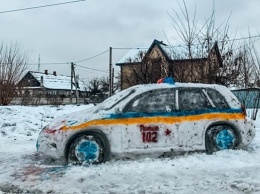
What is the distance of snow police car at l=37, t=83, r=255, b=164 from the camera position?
20.0 feet

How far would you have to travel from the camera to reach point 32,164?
6.41 metres

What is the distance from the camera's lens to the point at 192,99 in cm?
666

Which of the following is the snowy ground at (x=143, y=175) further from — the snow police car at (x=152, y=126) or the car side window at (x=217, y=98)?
the car side window at (x=217, y=98)

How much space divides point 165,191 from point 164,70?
11.9 m

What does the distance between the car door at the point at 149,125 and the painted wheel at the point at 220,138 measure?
2.36 ft

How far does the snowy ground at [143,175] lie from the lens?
4.75 metres

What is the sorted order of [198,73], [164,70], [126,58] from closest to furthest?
[198,73] → [164,70] → [126,58]

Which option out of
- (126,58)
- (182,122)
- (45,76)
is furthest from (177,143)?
(45,76)

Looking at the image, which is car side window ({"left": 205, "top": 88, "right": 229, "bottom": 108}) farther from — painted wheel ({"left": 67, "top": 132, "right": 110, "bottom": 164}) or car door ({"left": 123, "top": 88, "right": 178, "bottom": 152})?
painted wheel ({"left": 67, "top": 132, "right": 110, "bottom": 164})

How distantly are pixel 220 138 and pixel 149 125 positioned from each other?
1.48 m

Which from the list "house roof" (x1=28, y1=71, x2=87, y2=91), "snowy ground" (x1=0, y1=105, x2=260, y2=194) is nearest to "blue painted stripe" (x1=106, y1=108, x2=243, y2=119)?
"snowy ground" (x1=0, y1=105, x2=260, y2=194)

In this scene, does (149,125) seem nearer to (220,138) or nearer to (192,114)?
(192,114)

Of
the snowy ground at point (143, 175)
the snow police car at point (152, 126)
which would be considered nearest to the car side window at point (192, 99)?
the snow police car at point (152, 126)

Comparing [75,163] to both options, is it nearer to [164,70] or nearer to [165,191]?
Result: [165,191]
